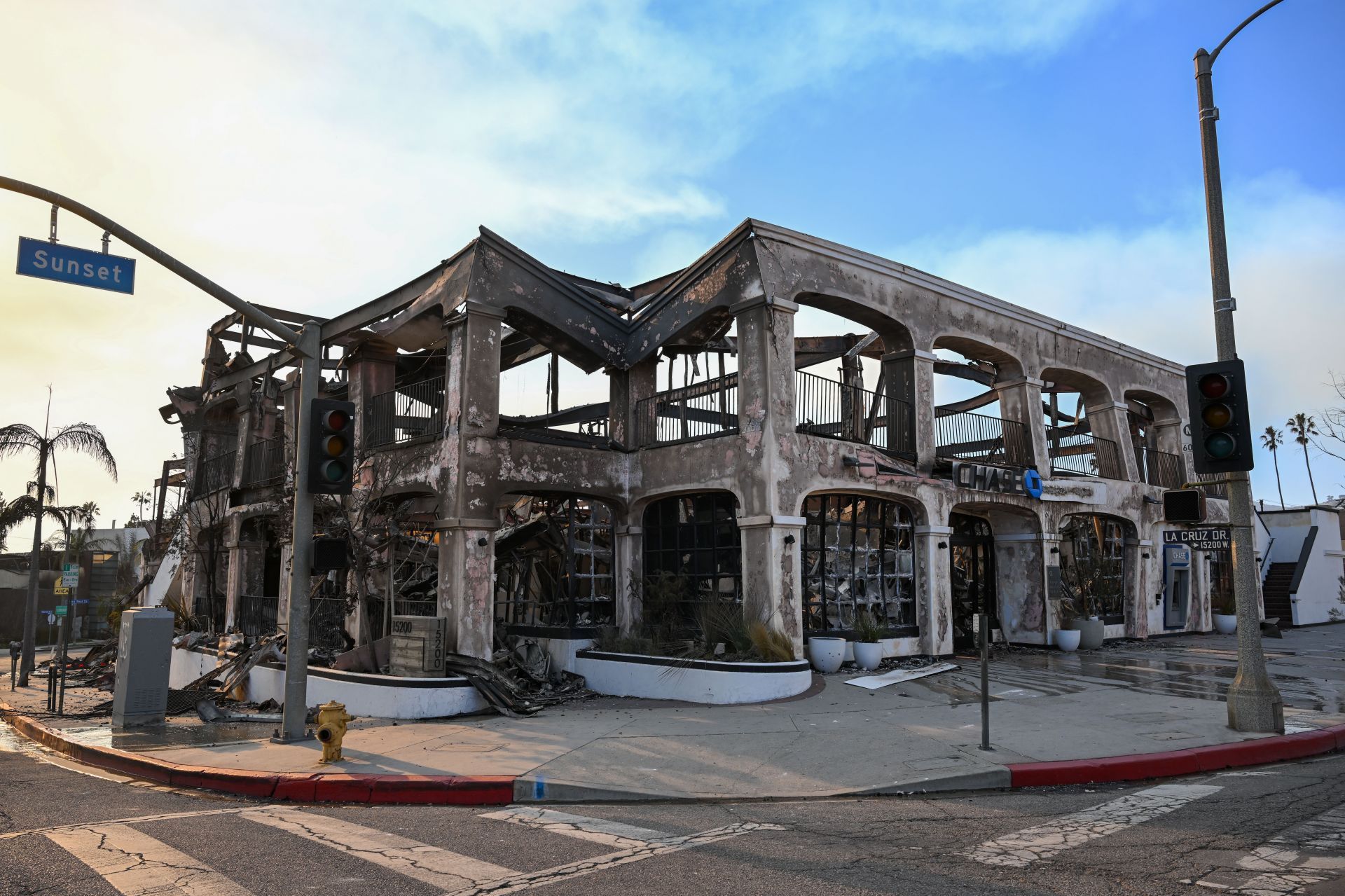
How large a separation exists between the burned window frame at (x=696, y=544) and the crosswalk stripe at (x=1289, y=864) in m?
10.5

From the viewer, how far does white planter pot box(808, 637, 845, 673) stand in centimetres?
1544

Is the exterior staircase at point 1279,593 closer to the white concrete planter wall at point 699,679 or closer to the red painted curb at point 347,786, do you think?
the white concrete planter wall at point 699,679

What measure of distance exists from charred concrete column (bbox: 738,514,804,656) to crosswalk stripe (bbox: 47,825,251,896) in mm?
9830

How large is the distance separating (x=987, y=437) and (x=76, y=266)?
17937 millimetres

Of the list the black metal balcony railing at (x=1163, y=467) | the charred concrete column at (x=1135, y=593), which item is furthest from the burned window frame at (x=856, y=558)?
the black metal balcony railing at (x=1163, y=467)

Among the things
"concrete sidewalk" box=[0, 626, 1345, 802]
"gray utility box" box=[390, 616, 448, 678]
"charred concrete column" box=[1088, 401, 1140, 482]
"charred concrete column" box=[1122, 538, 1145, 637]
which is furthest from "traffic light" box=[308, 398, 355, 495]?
"charred concrete column" box=[1122, 538, 1145, 637]

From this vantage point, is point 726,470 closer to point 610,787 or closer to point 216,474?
point 610,787

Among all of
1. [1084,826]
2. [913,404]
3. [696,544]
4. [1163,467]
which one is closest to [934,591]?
[913,404]

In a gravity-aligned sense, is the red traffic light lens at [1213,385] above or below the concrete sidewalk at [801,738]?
above

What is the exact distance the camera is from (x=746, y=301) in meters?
16.0

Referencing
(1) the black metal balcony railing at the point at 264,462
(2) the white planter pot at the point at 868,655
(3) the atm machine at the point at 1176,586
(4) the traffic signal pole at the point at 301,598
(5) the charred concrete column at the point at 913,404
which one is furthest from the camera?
(3) the atm machine at the point at 1176,586

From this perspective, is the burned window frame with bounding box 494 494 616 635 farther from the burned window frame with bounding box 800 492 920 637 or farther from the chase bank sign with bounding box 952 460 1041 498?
the chase bank sign with bounding box 952 460 1041 498

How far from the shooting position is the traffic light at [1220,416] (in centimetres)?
948

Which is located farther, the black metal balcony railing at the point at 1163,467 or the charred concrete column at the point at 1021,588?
the black metal balcony railing at the point at 1163,467
